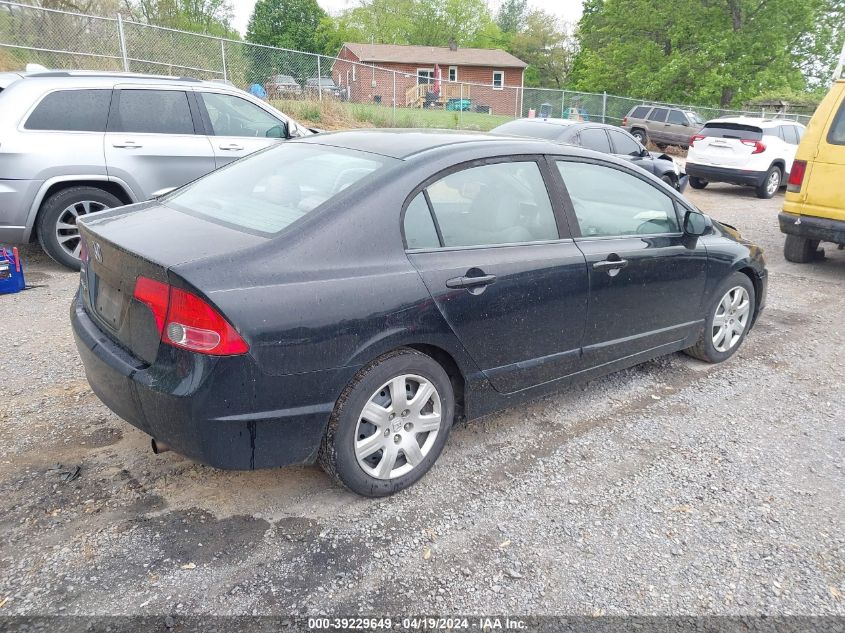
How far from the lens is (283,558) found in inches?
105

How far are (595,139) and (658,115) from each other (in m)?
14.2

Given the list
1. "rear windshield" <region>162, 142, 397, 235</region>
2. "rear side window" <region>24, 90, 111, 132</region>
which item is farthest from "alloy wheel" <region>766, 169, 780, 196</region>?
"rear windshield" <region>162, 142, 397, 235</region>

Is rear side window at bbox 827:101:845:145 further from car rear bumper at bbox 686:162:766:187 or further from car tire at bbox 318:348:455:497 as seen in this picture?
→ car rear bumper at bbox 686:162:766:187

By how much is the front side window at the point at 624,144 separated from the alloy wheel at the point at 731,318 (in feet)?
23.4

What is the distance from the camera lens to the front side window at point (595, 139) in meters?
10.8

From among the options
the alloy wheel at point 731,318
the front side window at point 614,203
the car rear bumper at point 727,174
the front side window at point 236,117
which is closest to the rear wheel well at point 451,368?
the front side window at point 614,203

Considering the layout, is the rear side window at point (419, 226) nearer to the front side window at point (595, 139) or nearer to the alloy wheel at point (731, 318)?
the alloy wheel at point (731, 318)

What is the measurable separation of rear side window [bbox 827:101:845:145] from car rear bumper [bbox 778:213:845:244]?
2.73 ft

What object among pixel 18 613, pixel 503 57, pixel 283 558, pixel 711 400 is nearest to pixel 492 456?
pixel 283 558

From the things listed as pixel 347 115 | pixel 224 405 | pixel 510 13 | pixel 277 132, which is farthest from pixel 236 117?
pixel 510 13

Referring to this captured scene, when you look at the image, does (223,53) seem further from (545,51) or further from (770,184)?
(545,51)

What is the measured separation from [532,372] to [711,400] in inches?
60.9

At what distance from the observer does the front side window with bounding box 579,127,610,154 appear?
10.8 m

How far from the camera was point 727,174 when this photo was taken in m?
14.5
